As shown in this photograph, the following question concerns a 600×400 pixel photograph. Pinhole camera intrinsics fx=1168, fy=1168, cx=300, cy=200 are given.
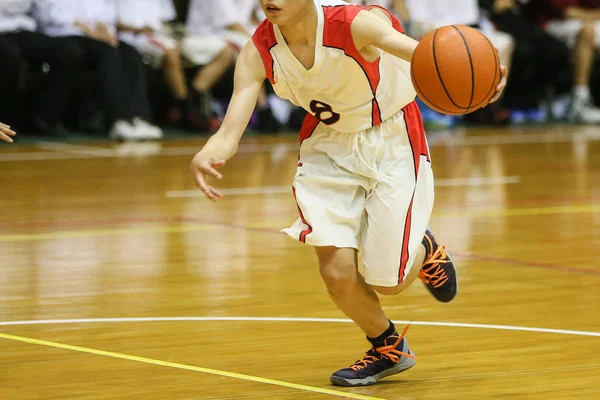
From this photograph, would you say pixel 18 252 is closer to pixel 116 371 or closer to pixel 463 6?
pixel 116 371

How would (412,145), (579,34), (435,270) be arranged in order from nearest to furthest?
(412,145)
(435,270)
(579,34)

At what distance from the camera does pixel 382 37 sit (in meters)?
2.93

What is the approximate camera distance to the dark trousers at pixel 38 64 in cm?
884

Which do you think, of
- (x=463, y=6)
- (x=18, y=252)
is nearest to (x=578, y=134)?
(x=463, y=6)

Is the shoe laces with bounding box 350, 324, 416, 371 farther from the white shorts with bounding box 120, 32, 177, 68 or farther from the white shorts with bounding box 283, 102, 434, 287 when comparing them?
the white shorts with bounding box 120, 32, 177, 68

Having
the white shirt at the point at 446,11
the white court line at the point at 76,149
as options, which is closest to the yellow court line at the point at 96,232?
the white court line at the point at 76,149

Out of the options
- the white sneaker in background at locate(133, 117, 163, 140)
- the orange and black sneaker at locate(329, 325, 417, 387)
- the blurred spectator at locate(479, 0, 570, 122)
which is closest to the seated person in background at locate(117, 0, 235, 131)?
the white sneaker in background at locate(133, 117, 163, 140)

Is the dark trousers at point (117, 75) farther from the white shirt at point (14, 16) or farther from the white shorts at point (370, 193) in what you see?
the white shorts at point (370, 193)

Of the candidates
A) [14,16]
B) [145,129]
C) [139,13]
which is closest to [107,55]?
[139,13]

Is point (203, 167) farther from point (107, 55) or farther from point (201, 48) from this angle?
point (201, 48)

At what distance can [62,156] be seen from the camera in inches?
330

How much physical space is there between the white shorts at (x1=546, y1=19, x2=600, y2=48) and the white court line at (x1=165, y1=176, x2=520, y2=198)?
4552mm

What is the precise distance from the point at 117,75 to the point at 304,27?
646cm

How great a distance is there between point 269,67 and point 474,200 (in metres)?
3.43
